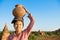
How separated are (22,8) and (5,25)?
25.0 m

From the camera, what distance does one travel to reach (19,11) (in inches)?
190

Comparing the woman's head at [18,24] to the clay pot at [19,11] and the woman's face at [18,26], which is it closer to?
the woman's face at [18,26]

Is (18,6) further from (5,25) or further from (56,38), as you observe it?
(56,38)

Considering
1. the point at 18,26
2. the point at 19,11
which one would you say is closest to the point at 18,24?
the point at 18,26

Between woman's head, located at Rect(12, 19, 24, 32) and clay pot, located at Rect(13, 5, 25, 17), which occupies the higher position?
clay pot, located at Rect(13, 5, 25, 17)

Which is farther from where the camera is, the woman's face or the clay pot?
the clay pot

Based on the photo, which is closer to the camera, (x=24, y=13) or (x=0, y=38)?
(x=24, y=13)

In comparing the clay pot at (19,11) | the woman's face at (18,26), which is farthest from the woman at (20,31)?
the clay pot at (19,11)

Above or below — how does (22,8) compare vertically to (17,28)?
above

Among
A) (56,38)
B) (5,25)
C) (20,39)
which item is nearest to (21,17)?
(20,39)

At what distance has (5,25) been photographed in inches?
1169

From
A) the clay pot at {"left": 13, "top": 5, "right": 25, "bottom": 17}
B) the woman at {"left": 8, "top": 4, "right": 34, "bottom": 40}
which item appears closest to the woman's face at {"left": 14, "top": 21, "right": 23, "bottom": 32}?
the woman at {"left": 8, "top": 4, "right": 34, "bottom": 40}

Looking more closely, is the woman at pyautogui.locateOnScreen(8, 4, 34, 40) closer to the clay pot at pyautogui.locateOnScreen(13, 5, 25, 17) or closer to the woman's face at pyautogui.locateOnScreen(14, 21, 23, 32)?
the woman's face at pyautogui.locateOnScreen(14, 21, 23, 32)

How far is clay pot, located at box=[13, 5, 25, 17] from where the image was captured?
477 centimetres
